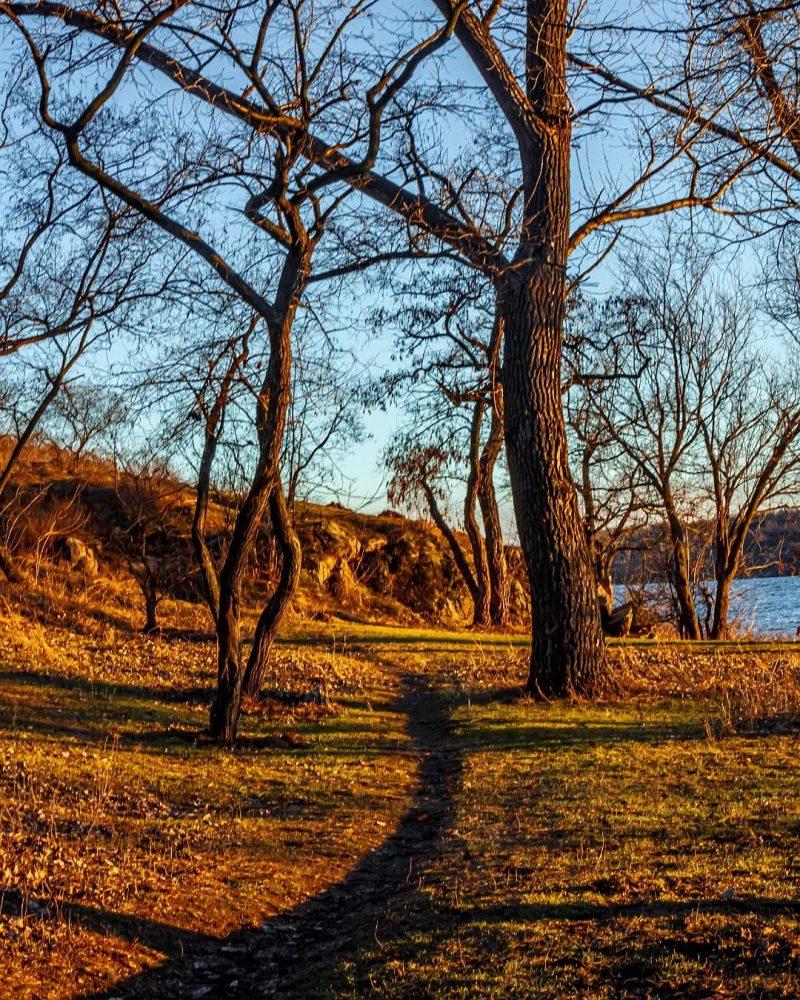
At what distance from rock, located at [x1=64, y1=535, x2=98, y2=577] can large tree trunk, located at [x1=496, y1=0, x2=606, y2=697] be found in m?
14.8

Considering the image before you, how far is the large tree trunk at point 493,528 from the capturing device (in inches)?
1069

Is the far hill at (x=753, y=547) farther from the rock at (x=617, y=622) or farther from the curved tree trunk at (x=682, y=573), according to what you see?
the rock at (x=617, y=622)

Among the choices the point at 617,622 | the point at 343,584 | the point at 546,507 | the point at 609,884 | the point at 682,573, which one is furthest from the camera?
the point at 343,584

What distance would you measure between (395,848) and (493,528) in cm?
2190

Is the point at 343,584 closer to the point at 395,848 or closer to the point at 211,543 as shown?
the point at 211,543

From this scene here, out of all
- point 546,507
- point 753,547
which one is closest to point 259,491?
point 546,507

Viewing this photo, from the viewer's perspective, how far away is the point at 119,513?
93.9 ft

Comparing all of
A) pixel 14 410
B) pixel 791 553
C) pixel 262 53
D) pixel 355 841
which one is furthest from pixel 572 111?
pixel 791 553

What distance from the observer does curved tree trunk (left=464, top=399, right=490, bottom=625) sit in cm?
2748

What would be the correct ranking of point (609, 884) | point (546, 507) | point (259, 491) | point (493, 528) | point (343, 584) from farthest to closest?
point (343, 584)
point (493, 528)
point (546, 507)
point (259, 491)
point (609, 884)

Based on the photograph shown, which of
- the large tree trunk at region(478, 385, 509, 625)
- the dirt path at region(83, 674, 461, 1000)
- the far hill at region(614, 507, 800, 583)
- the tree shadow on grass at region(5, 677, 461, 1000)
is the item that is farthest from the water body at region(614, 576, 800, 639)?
the tree shadow on grass at region(5, 677, 461, 1000)

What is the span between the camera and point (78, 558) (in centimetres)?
2450

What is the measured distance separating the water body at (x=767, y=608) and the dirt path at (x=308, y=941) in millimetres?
20467

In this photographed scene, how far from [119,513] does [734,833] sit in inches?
976
